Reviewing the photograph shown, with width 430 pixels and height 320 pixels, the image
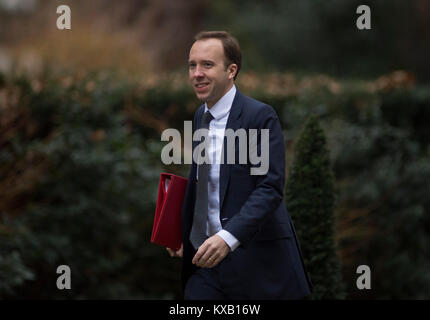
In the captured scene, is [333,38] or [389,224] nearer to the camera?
[389,224]

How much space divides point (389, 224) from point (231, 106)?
396 centimetres

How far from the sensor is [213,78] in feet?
8.66

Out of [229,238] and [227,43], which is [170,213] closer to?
[229,238]

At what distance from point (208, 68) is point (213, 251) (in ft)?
2.83

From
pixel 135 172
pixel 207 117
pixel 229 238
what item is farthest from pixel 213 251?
pixel 135 172

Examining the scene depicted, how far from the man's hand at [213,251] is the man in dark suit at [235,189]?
0.30ft

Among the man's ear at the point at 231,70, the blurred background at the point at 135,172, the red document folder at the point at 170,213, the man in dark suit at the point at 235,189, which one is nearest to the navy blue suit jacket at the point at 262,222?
the man in dark suit at the point at 235,189

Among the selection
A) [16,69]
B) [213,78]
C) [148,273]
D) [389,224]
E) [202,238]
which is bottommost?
[148,273]

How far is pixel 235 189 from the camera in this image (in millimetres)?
2641

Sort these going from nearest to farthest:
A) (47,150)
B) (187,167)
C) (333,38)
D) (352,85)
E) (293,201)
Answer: (293,201), (47,150), (187,167), (352,85), (333,38)

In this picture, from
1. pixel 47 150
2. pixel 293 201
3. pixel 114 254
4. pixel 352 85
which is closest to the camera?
pixel 293 201

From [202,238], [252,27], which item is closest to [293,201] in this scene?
[202,238]

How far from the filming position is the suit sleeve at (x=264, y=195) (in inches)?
98.0
